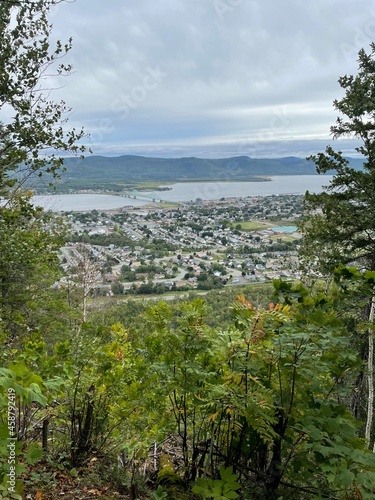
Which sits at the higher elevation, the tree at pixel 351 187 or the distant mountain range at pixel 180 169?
the distant mountain range at pixel 180 169

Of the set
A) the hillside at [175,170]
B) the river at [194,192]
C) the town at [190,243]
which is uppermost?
the hillside at [175,170]

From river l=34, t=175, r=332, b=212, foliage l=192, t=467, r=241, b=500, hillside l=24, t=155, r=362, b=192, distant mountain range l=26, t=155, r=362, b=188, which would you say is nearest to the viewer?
foliage l=192, t=467, r=241, b=500

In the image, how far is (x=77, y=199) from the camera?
61.2 metres

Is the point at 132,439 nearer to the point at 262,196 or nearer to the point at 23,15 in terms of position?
the point at 23,15

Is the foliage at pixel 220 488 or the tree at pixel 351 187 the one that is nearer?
the foliage at pixel 220 488

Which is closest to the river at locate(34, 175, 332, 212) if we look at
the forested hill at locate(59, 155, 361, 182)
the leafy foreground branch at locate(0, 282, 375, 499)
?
the forested hill at locate(59, 155, 361, 182)

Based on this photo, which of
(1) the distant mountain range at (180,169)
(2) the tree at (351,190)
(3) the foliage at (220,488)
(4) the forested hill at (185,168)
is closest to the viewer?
(3) the foliage at (220,488)

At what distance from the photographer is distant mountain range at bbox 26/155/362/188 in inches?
2502

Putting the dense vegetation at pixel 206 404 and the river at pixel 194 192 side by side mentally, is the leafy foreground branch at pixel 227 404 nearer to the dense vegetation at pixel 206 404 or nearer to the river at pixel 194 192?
the dense vegetation at pixel 206 404

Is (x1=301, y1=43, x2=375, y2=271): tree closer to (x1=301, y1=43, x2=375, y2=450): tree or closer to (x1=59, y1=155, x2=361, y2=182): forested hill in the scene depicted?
(x1=301, y1=43, x2=375, y2=450): tree

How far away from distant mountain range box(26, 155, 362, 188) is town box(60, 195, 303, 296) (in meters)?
7.74

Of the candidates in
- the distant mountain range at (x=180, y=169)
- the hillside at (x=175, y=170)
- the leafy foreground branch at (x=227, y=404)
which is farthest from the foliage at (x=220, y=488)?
the distant mountain range at (x=180, y=169)

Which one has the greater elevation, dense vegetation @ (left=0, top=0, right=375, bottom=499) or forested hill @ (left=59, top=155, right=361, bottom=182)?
forested hill @ (left=59, top=155, right=361, bottom=182)

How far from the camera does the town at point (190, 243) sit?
3834 centimetres
